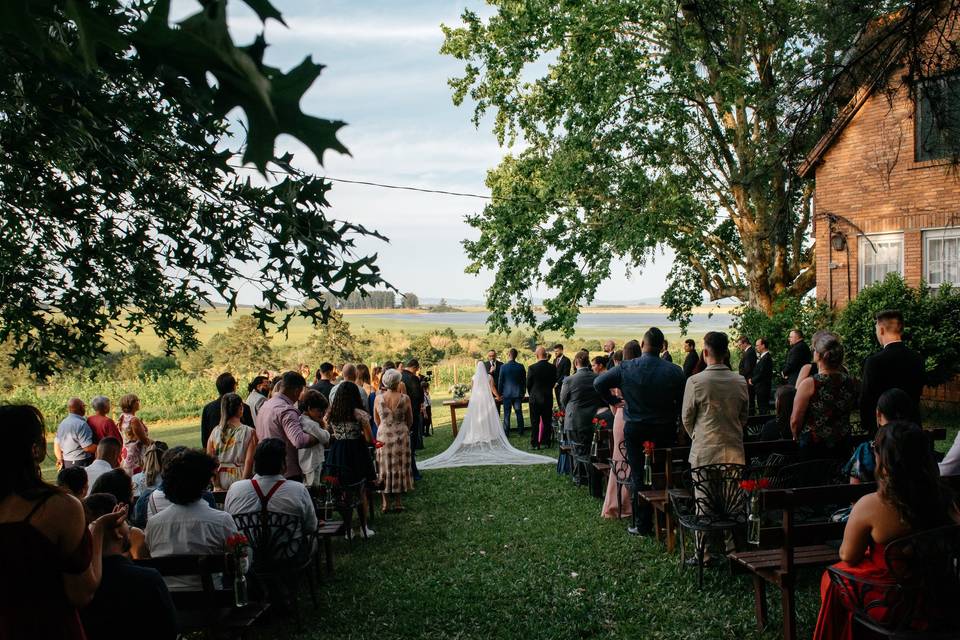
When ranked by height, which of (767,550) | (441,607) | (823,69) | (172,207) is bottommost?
(441,607)

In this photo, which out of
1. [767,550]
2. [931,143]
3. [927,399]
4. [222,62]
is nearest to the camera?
[222,62]

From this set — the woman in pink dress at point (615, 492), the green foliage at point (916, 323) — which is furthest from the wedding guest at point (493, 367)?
the woman in pink dress at point (615, 492)

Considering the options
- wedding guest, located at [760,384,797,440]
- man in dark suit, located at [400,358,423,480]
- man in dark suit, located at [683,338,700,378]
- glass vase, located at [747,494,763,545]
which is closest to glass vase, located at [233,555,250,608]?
glass vase, located at [747,494,763,545]

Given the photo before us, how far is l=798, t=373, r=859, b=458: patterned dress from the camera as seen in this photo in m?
6.72

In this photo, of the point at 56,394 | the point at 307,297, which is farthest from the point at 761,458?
the point at 56,394

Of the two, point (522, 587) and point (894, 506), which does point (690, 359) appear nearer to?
point (522, 587)

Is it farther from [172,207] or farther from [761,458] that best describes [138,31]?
[761,458]

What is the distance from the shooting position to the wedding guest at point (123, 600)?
3.71 m

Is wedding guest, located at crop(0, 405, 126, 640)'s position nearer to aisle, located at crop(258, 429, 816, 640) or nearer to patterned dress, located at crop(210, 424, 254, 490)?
aisle, located at crop(258, 429, 816, 640)

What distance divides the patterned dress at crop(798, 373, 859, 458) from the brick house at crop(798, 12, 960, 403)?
10975 mm

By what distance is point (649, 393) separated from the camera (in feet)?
27.1

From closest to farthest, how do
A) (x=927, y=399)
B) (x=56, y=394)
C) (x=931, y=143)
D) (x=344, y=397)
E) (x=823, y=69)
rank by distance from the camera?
(x=823, y=69) → (x=931, y=143) → (x=344, y=397) → (x=927, y=399) → (x=56, y=394)

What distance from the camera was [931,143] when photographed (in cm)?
796

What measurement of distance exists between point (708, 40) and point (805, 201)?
16623mm
